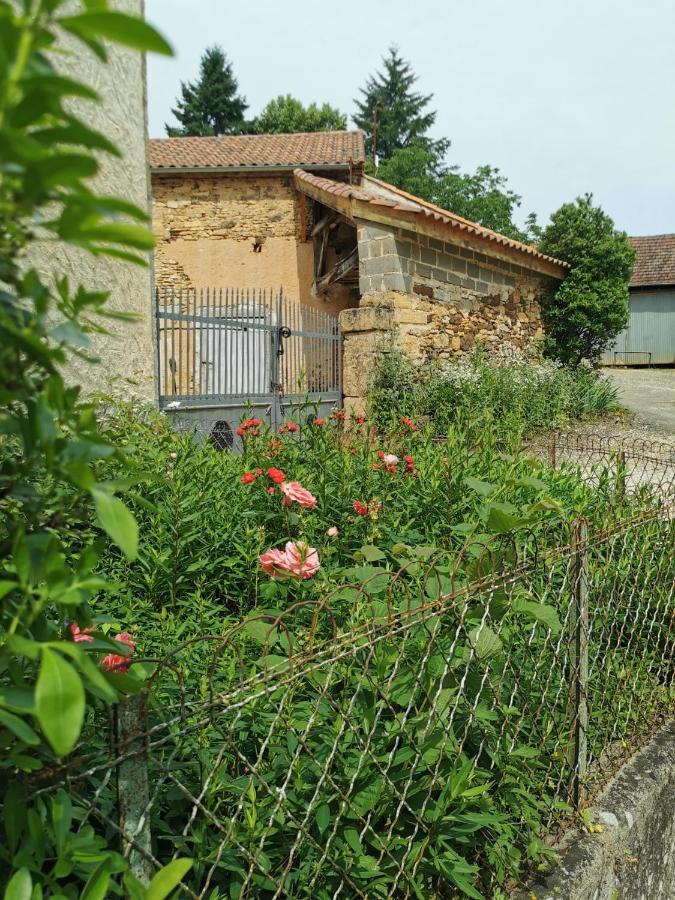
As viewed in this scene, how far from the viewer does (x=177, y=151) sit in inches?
520

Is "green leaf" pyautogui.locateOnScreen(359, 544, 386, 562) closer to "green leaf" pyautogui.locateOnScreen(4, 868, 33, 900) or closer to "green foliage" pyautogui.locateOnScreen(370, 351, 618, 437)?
"green leaf" pyautogui.locateOnScreen(4, 868, 33, 900)

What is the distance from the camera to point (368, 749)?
1490mm

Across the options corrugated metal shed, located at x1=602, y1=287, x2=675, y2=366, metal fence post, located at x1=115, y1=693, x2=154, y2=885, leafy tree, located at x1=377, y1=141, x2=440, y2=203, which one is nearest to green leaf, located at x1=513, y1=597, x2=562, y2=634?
metal fence post, located at x1=115, y1=693, x2=154, y2=885

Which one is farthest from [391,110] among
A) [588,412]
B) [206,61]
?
[588,412]

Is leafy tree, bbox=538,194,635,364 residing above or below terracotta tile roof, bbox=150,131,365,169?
below

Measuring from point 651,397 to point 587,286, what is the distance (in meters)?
2.92

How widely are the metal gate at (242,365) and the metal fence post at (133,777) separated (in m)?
4.81

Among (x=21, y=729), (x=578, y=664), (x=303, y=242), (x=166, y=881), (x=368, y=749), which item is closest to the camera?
(x=21, y=729)

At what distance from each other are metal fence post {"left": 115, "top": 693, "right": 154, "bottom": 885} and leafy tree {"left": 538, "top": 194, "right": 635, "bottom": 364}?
1234 cm

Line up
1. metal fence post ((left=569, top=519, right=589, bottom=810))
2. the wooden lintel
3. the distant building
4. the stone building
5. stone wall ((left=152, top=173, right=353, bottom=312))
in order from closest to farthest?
metal fence post ((left=569, top=519, right=589, bottom=810)) → the stone building → the wooden lintel → stone wall ((left=152, top=173, right=353, bottom=312)) → the distant building

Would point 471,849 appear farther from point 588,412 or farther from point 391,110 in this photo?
point 391,110

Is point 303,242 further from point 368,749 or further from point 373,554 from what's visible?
point 368,749

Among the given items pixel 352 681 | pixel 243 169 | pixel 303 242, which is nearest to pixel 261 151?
pixel 243 169

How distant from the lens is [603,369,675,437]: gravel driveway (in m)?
10.7
